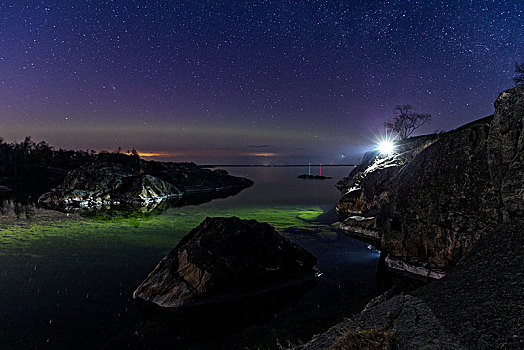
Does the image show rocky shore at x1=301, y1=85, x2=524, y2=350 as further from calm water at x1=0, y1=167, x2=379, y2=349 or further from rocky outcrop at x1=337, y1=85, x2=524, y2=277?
calm water at x1=0, y1=167, x2=379, y2=349

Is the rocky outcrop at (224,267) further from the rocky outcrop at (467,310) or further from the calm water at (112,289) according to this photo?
the rocky outcrop at (467,310)

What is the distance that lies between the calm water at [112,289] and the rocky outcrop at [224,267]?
139 cm

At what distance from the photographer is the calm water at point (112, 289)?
1133 cm

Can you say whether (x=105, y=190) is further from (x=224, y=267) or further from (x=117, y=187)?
(x=224, y=267)

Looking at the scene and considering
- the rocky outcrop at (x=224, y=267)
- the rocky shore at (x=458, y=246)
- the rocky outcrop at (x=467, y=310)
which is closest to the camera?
the rocky outcrop at (x=467, y=310)

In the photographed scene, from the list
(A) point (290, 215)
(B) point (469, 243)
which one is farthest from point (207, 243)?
(A) point (290, 215)

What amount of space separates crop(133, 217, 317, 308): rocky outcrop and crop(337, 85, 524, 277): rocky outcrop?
6.66 meters

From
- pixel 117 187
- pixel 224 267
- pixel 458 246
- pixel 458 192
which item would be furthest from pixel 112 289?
pixel 117 187

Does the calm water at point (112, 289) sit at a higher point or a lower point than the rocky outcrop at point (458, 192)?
lower

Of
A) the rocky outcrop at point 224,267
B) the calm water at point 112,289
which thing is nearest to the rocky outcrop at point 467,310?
the calm water at point 112,289

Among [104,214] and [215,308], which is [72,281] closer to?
[215,308]

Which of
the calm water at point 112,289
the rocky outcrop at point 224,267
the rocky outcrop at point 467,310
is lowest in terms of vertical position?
the calm water at point 112,289

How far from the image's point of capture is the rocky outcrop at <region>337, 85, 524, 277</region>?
1208cm

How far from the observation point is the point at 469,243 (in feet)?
48.3
